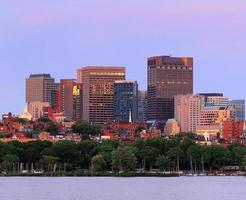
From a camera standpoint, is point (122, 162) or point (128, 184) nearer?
point (128, 184)

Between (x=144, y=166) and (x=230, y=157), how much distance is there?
13323 mm

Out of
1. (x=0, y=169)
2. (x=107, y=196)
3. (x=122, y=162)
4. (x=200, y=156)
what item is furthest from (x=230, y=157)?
(x=107, y=196)

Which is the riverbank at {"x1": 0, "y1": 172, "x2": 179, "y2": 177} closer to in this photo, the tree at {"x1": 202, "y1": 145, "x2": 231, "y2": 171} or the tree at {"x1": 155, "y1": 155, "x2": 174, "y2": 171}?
the tree at {"x1": 155, "y1": 155, "x2": 174, "y2": 171}

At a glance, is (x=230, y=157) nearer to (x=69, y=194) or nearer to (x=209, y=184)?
(x=209, y=184)

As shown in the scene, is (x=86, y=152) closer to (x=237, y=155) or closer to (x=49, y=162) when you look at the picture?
(x=49, y=162)

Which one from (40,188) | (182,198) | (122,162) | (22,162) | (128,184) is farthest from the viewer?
(22,162)

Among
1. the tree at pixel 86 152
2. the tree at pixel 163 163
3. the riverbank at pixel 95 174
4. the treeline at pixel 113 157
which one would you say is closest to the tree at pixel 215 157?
the treeline at pixel 113 157

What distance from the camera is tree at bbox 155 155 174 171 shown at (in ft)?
502

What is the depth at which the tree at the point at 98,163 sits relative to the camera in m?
149

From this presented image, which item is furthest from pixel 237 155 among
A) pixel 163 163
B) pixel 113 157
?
pixel 113 157

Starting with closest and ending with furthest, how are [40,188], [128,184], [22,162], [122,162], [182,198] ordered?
[182,198]
[40,188]
[128,184]
[122,162]
[22,162]

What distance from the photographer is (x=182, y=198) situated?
95.8m

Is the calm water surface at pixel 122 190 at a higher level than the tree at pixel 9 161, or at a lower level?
lower

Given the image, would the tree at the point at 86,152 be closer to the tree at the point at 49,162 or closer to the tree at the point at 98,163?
the tree at the point at 49,162
